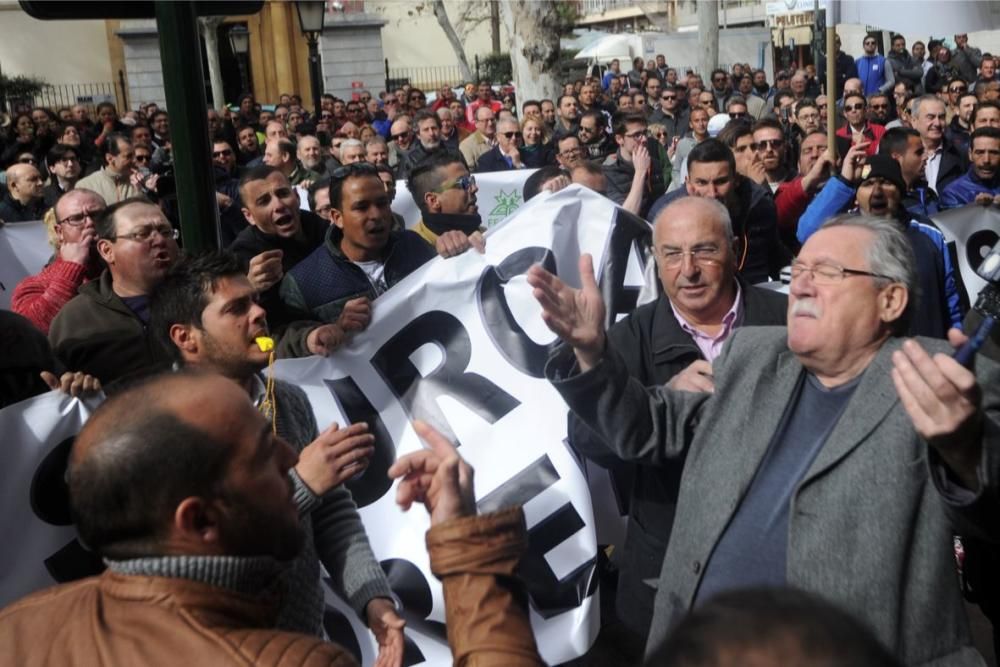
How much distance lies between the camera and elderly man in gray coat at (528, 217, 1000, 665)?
84.4 inches

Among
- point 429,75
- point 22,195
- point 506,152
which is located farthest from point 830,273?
point 429,75

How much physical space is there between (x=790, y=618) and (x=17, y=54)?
1549 inches

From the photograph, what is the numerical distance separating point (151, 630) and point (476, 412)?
2.22m

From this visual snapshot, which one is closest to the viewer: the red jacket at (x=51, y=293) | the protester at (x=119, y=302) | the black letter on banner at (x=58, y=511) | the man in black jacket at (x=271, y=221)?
the black letter on banner at (x=58, y=511)

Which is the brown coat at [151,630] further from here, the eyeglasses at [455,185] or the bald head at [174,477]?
the eyeglasses at [455,185]

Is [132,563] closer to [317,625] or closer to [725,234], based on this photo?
[317,625]

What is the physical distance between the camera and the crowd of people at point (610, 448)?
163 cm

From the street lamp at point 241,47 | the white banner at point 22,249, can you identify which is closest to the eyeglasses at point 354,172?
the white banner at point 22,249

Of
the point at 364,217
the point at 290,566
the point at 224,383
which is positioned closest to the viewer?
the point at 224,383

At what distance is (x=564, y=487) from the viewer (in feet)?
11.8

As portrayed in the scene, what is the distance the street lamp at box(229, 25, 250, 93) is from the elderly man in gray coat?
31.9m

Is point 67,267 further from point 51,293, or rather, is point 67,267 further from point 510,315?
point 510,315

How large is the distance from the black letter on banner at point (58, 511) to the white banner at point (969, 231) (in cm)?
430

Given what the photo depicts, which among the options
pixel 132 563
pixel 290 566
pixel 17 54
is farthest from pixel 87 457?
pixel 17 54
